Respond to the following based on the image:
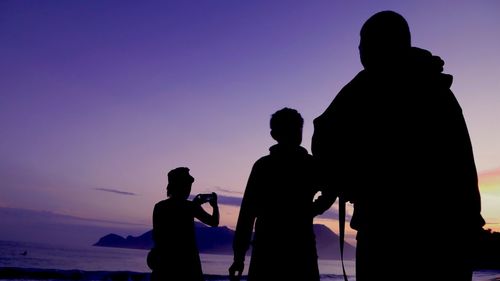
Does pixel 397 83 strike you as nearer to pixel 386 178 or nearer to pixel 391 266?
pixel 386 178

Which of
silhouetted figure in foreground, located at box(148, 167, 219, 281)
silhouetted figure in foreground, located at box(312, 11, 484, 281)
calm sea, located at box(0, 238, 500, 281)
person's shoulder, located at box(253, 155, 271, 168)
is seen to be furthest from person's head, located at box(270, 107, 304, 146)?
calm sea, located at box(0, 238, 500, 281)

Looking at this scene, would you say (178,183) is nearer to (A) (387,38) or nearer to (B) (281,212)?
(B) (281,212)

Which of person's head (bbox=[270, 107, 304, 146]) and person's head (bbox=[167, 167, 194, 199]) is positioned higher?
person's head (bbox=[270, 107, 304, 146])

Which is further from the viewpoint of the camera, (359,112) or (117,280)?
(117,280)

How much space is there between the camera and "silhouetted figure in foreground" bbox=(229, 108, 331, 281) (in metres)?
3.29

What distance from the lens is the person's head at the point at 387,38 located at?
1.90m

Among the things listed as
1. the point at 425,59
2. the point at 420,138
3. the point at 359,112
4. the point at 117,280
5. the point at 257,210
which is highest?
the point at 425,59

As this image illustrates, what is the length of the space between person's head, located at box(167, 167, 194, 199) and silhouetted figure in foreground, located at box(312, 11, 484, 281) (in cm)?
301

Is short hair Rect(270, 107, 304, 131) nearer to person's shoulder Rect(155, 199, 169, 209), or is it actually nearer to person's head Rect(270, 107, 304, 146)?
person's head Rect(270, 107, 304, 146)

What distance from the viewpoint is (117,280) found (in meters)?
29.2

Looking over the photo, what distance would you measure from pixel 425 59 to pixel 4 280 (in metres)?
28.7

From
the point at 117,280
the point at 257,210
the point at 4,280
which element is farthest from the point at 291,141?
the point at 117,280

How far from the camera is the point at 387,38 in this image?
1.90 meters

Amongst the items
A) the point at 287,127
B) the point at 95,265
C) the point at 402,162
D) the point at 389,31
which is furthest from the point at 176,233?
the point at 95,265
